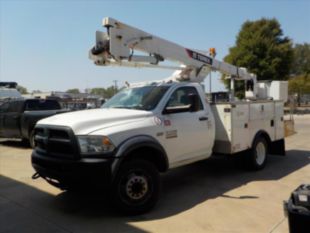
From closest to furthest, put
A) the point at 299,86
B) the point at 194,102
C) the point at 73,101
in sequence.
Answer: the point at 194,102 → the point at 299,86 → the point at 73,101

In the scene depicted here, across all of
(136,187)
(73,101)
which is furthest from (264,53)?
(136,187)

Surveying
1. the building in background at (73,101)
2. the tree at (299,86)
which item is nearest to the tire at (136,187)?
the building in background at (73,101)

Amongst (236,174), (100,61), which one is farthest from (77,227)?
(236,174)

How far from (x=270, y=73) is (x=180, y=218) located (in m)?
31.0

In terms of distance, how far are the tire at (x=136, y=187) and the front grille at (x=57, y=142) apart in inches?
29.5

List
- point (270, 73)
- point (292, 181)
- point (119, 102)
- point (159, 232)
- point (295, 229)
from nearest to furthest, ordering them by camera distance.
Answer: point (295, 229) < point (159, 232) < point (119, 102) < point (292, 181) < point (270, 73)

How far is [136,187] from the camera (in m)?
4.78

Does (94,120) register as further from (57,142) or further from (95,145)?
(57,142)

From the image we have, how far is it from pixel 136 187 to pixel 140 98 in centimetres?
169

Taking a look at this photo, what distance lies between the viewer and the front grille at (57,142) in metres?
4.51

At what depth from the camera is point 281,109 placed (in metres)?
8.74

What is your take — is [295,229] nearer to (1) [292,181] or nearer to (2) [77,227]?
(2) [77,227]

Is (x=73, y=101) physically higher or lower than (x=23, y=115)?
higher

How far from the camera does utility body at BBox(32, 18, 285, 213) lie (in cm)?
448
